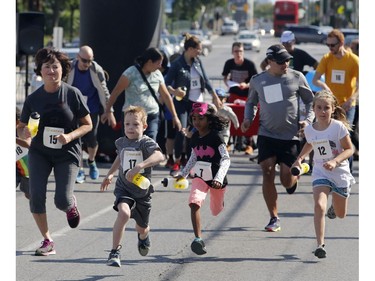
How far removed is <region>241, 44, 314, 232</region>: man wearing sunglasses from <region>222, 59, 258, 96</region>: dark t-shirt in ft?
22.9

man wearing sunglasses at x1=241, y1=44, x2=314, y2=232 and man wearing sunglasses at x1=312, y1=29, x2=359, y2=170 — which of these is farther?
man wearing sunglasses at x1=312, y1=29, x2=359, y2=170

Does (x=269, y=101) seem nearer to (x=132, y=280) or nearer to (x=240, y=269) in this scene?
(x=240, y=269)

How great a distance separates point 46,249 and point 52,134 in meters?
0.98

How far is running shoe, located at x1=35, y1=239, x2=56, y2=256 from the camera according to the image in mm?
9406

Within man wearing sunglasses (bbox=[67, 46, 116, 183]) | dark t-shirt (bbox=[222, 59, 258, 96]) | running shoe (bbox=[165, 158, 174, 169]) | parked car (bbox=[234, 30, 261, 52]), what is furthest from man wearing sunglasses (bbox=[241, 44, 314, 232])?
parked car (bbox=[234, 30, 261, 52])

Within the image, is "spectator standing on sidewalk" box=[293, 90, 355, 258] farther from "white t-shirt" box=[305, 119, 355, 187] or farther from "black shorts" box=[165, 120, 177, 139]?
"black shorts" box=[165, 120, 177, 139]

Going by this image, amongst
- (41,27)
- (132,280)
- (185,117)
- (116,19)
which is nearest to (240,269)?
(132,280)

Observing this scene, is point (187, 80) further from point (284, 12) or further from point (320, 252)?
point (284, 12)

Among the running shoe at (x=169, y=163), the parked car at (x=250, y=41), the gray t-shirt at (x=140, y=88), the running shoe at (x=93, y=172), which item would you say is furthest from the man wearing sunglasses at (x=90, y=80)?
the parked car at (x=250, y=41)

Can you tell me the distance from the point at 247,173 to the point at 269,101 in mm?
5545

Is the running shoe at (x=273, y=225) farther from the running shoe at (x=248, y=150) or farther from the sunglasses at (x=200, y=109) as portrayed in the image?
the running shoe at (x=248, y=150)
